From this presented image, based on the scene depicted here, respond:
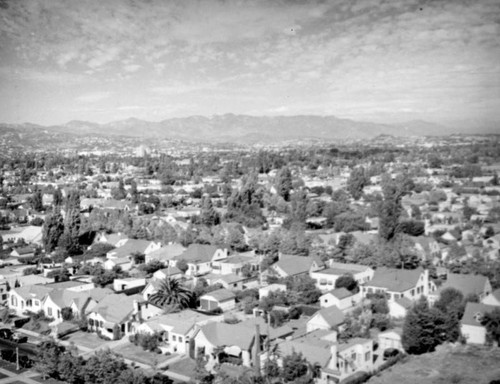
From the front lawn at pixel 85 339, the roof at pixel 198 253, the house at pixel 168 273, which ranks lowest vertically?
the front lawn at pixel 85 339

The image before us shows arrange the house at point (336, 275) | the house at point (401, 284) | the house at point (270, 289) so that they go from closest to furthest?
the house at point (401, 284) → the house at point (270, 289) → the house at point (336, 275)

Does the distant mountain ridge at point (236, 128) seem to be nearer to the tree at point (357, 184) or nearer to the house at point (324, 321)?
the tree at point (357, 184)

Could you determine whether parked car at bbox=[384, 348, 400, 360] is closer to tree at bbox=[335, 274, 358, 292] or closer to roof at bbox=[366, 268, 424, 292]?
roof at bbox=[366, 268, 424, 292]

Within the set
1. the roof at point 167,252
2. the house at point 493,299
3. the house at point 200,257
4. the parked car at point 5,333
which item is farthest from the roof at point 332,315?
the roof at point 167,252

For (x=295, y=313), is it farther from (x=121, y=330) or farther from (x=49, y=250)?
(x=49, y=250)

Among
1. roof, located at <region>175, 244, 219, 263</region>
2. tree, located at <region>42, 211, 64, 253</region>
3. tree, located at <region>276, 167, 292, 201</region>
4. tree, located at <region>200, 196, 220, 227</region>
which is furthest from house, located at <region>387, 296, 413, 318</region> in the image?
tree, located at <region>276, 167, 292, 201</region>

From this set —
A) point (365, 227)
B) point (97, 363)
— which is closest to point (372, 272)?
point (365, 227)

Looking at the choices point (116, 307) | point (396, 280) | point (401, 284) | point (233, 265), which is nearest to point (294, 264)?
point (233, 265)

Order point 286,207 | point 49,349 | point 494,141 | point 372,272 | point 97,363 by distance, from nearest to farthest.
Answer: point 97,363, point 49,349, point 494,141, point 372,272, point 286,207
